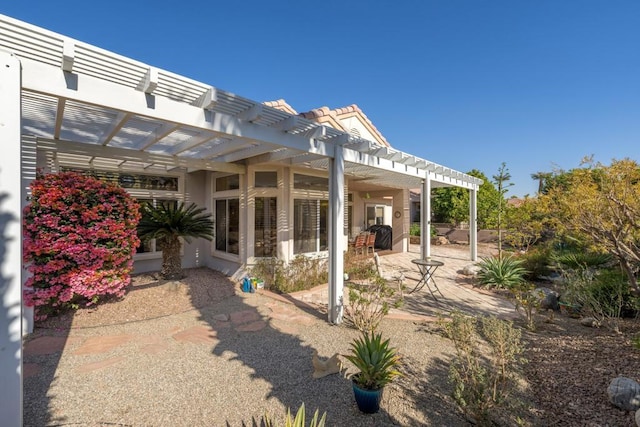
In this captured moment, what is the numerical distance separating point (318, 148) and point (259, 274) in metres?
3.99

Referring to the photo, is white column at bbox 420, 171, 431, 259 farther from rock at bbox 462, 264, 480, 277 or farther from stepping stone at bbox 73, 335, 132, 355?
stepping stone at bbox 73, 335, 132, 355

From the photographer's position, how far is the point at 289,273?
766 cm

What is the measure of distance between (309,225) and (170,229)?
3.75 metres

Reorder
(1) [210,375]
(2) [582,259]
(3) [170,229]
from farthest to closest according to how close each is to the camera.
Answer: (2) [582,259] < (3) [170,229] < (1) [210,375]

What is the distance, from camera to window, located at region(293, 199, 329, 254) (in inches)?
Result: 328

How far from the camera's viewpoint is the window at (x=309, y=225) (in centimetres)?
833

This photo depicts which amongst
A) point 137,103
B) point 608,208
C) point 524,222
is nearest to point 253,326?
point 137,103

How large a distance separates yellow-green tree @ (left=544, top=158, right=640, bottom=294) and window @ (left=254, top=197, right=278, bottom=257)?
629 cm

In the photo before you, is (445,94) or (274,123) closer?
(274,123)

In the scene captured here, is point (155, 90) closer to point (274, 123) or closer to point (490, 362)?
point (274, 123)

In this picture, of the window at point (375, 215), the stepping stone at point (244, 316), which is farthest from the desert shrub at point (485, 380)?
the window at point (375, 215)

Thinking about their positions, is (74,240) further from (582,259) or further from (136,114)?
(582,259)

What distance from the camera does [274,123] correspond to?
431 centimetres

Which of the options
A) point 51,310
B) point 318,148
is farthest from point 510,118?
point 51,310
